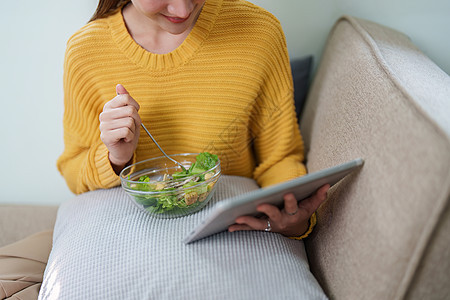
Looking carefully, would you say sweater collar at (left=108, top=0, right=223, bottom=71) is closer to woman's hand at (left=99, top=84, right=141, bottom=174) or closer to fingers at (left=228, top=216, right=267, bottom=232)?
woman's hand at (left=99, top=84, right=141, bottom=174)

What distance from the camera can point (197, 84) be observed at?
1.03m

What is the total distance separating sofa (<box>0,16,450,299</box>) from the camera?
0.55m

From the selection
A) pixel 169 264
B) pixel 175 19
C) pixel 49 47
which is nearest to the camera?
pixel 169 264

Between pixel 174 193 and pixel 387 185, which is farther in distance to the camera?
pixel 174 193

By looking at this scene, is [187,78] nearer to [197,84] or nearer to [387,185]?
[197,84]

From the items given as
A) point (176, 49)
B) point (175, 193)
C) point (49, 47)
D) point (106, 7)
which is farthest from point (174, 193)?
point (49, 47)

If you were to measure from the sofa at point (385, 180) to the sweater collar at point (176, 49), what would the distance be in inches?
14.7

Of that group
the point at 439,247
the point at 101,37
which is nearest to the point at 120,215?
the point at 101,37

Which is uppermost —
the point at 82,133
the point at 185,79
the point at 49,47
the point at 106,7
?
the point at 106,7

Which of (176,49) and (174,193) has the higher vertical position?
(176,49)

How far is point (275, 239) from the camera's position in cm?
79

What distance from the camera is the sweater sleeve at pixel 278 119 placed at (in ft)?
3.44

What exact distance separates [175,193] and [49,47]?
85 cm

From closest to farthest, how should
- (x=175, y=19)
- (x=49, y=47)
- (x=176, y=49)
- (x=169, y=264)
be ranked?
(x=169, y=264) < (x=175, y=19) < (x=176, y=49) < (x=49, y=47)
